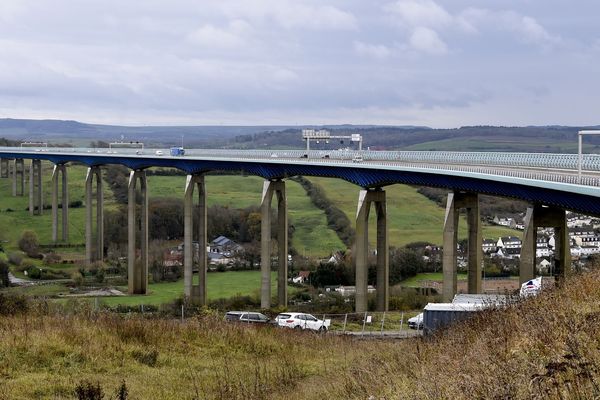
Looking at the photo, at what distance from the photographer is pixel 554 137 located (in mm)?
162250

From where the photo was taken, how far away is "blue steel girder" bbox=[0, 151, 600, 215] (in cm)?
3553

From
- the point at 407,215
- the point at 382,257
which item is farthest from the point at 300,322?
the point at 407,215

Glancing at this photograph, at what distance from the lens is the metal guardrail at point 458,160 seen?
39562mm

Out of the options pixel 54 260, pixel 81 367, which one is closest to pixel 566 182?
pixel 81 367

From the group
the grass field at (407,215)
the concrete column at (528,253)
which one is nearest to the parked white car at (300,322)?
the concrete column at (528,253)

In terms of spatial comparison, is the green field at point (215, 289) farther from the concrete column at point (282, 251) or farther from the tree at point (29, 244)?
the tree at point (29, 244)

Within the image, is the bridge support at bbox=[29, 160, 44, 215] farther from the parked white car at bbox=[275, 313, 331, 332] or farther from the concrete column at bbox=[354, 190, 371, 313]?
the parked white car at bbox=[275, 313, 331, 332]

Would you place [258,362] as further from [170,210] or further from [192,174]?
[170,210]

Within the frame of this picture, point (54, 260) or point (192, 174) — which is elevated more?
point (192, 174)

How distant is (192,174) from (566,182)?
157 feet

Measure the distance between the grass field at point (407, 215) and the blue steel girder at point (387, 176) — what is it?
76.7ft

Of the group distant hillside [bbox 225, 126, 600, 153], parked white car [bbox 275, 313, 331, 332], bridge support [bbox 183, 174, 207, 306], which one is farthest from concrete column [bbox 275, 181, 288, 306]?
distant hillside [bbox 225, 126, 600, 153]

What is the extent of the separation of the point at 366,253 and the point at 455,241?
8086 mm

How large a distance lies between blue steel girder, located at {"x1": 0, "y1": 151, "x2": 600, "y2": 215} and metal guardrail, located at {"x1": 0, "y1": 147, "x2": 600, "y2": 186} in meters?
0.45
